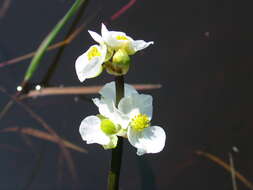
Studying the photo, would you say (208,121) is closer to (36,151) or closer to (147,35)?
(147,35)

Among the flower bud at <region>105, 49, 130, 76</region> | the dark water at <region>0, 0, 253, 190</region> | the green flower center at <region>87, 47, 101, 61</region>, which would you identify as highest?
the dark water at <region>0, 0, 253, 190</region>

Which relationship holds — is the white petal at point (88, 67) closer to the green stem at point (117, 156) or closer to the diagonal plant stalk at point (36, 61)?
the green stem at point (117, 156)

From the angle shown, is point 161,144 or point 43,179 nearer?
point 161,144

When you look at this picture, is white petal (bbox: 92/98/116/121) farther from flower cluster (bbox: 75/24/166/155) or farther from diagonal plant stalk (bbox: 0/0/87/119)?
diagonal plant stalk (bbox: 0/0/87/119)

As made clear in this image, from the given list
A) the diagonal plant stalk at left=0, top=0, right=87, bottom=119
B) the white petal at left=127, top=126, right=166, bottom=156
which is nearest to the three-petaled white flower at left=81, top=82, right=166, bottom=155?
the white petal at left=127, top=126, right=166, bottom=156

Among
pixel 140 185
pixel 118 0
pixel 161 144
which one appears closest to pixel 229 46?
pixel 118 0

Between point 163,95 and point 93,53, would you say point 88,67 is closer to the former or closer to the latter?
point 93,53

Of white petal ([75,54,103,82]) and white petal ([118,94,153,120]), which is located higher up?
white petal ([75,54,103,82])
